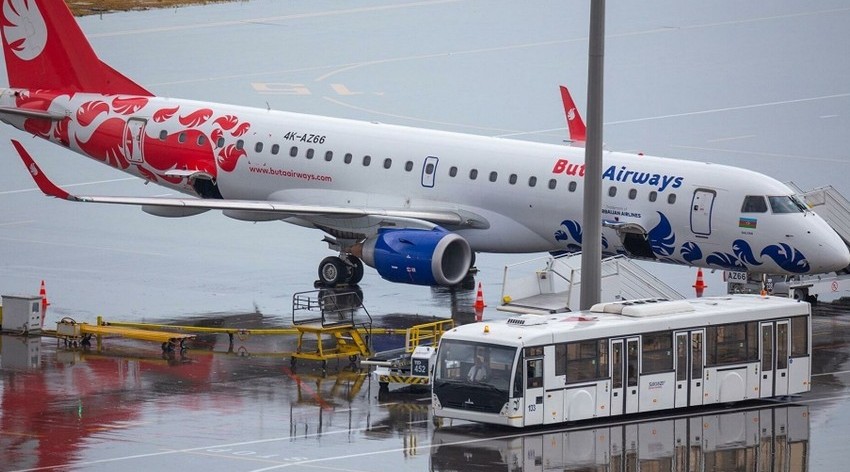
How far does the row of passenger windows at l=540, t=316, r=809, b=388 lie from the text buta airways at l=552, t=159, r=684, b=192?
30.3 feet

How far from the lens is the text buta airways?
1905 inches

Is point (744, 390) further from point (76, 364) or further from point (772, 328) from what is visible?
point (76, 364)

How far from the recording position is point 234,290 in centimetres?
5222

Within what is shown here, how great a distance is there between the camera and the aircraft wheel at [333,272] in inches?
2057

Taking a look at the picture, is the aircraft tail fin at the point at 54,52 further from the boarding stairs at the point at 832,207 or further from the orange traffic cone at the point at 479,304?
the boarding stairs at the point at 832,207

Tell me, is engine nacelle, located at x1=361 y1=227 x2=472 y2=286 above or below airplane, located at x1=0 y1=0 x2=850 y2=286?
below

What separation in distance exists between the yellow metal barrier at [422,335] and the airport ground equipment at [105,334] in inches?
208

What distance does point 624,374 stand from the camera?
3716cm

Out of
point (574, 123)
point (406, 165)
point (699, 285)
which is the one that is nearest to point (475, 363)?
point (406, 165)

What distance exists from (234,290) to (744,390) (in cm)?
1778

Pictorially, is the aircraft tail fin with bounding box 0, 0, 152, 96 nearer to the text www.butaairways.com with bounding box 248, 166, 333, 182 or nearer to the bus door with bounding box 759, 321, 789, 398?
the text www.butaairways.com with bounding box 248, 166, 333, 182

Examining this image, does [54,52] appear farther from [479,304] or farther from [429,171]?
[479,304]

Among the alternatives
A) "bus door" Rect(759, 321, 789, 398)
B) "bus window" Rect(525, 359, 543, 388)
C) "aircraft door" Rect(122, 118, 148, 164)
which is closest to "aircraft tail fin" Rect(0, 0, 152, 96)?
"aircraft door" Rect(122, 118, 148, 164)

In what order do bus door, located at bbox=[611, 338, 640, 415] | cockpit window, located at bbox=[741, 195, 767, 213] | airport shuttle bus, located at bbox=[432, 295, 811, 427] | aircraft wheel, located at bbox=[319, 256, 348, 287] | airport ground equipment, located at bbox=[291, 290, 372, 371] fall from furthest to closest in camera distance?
aircraft wheel, located at bbox=[319, 256, 348, 287]
cockpit window, located at bbox=[741, 195, 767, 213]
airport ground equipment, located at bbox=[291, 290, 372, 371]
bus door, located at bbox=[611, 338, 640, 415]
airport shuttle bus, located at bbox=[432, 295, 811, 427]
